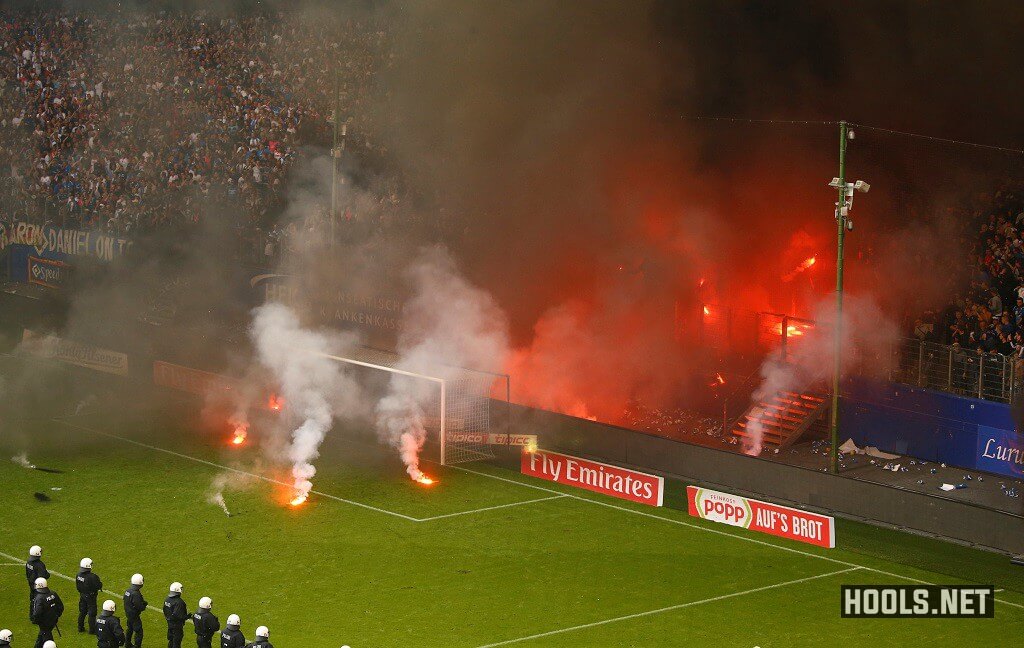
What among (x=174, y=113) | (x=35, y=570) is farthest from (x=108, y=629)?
(x=174, y=113)

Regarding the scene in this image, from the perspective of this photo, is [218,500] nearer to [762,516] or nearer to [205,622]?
[205,622]

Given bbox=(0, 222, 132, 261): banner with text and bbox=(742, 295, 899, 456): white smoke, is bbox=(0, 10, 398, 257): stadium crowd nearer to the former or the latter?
bbox=(0, 222, 132, 261): banner with text

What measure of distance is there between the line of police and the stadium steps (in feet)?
38.5

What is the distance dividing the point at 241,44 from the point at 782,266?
14833 millimetres

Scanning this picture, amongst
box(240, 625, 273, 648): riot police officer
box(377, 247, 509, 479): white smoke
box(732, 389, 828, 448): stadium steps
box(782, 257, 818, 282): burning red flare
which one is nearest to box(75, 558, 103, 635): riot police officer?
box(240, 625, 273, 648): riot police officer

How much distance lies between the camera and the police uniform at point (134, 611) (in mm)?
16812

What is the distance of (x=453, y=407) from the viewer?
25156 mm

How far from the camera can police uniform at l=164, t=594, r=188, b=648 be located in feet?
54.4

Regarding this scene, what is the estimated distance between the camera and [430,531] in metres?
21.8

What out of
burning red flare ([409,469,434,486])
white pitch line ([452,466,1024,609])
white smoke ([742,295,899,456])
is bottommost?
white pitch line ([452,466,1024,609])

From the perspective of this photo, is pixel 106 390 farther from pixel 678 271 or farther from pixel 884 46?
pixel 884 46

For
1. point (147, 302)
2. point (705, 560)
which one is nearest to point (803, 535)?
point (705, 560)

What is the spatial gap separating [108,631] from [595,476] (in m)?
9.09

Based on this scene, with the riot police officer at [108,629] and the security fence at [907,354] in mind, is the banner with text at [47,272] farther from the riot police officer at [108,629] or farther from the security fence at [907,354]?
the riot police officer at [108,629]
